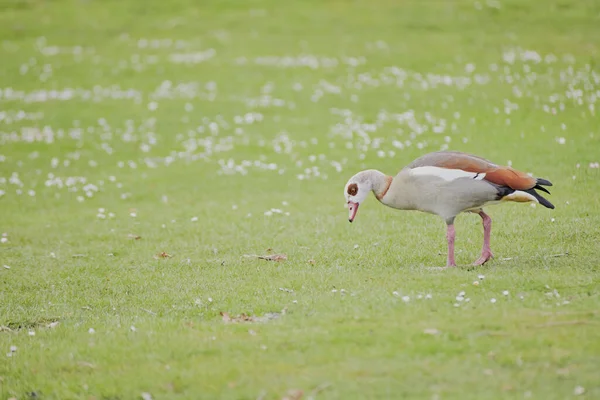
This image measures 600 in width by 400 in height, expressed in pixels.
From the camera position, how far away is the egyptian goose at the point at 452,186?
11.4m

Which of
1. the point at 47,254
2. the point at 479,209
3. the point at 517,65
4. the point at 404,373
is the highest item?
the point at 517,65

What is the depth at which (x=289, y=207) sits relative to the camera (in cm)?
1844

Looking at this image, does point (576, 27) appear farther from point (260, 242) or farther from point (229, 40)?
point (260, 242)

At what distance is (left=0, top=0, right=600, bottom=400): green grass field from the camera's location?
8.79 m

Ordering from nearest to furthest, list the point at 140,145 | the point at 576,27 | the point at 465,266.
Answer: the point at 465,266 < the point at 140,145 < the point at 576,27

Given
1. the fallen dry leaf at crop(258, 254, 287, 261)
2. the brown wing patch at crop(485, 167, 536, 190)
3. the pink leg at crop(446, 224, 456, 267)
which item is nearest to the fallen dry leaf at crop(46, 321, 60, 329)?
the fallen dry leaf at crop(258, 254, 287, 261)

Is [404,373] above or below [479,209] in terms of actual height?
below

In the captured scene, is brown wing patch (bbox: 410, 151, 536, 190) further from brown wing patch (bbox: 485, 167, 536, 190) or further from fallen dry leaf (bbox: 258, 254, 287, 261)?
fallen dry leaf (bbox: 258, 254, 287, 261)

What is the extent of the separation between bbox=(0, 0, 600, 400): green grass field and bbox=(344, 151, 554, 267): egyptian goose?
951mm

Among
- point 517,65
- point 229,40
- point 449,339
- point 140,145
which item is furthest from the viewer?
point 229,40

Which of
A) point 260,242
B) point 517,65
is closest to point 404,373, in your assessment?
point 260,242

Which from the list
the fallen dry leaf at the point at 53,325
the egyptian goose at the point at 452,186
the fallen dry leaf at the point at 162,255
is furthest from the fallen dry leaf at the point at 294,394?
the fallen dry leaf at the point at 162,255

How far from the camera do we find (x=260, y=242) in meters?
15.6

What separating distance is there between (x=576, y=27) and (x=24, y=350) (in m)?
32.0
